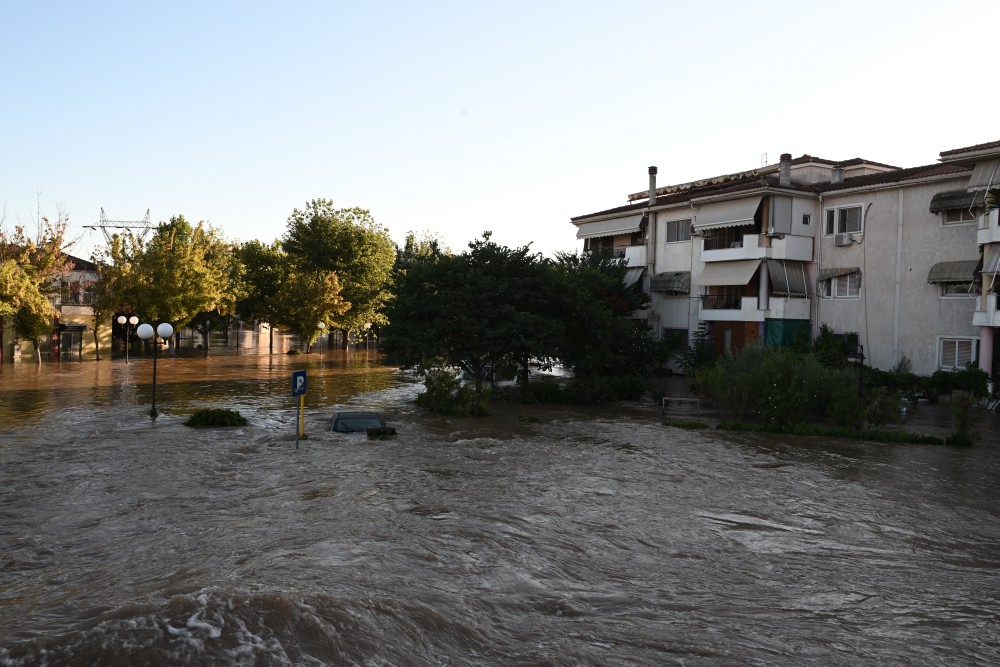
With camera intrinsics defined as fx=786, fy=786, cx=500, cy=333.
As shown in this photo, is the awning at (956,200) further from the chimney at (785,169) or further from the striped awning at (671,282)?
the striped awning at (671,282)

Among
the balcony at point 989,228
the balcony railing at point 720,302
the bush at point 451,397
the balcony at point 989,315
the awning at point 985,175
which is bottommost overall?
the bush at point 451,397

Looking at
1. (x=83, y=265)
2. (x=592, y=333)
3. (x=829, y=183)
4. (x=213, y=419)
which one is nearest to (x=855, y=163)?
(x=829, y=183)

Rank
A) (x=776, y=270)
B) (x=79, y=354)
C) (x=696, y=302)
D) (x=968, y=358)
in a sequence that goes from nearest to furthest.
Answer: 1. (x=968, y=358)
2. (x=776, y=270)
3. (x=696, y=302)
4. (x=79, y=354)

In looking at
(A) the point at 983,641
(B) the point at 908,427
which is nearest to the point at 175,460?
(A) the point at 983,641

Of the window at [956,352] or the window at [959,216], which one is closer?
the window at [959,216]

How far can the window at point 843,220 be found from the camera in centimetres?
3541

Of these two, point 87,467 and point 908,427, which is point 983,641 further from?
Answer: point 908,427

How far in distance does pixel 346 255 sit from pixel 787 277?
32400mm

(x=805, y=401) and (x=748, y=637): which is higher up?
(x=805, y=401)

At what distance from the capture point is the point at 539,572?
423 inches

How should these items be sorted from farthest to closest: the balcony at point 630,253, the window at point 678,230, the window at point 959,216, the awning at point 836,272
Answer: the balcony at point 630,253, the window at point 678,230, the awning at point 836,272, the window at point 959,216

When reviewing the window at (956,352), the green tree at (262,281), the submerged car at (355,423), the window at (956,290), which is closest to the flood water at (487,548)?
the submerged car at (355,423)

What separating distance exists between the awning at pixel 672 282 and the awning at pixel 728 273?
69 centimetres

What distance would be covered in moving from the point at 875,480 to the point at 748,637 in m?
10.1
